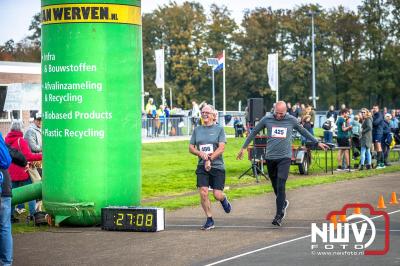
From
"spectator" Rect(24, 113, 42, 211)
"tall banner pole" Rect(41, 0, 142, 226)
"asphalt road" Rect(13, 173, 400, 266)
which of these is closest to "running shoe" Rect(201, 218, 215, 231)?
"asphalt road" Rect(13, 173, 400, 266)

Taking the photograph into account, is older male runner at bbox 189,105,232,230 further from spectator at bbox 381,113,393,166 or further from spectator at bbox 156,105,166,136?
spectator at bbox 156,105,166,136

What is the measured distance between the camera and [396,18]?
79875 millimetres

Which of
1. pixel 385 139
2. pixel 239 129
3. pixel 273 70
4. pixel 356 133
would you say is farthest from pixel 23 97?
pixel 273 70

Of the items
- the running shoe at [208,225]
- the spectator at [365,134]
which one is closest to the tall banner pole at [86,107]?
the running shoe at [208,225]

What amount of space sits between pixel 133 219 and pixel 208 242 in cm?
187

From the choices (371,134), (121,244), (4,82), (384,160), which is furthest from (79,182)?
(4,82)

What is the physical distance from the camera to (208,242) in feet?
40.3

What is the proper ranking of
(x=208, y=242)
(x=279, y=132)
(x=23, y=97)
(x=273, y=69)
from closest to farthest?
(x=208, y=242) < (x=279, y=132) < (x=23, y=97) < (x=273, y=69)

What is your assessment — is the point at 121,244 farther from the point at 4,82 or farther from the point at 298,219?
the point at 4,82

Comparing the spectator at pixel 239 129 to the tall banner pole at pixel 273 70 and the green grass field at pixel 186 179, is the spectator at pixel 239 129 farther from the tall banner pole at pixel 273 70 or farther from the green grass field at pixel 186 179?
the green grass field at pixel 186 179

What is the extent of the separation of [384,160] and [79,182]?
55.1 feet

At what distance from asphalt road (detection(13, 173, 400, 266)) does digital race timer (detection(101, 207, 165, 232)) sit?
Result: 0.17m

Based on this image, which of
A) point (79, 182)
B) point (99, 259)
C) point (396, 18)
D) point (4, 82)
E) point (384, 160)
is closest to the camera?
point (99, 259)

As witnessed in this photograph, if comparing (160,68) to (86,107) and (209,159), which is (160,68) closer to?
(86,107)
